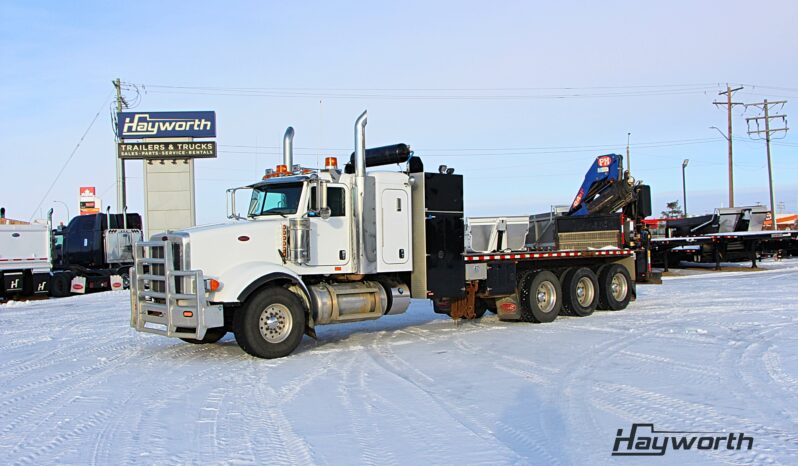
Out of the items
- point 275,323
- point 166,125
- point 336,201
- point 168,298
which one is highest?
point 166,125

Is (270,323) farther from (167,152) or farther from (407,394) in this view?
(167,152)

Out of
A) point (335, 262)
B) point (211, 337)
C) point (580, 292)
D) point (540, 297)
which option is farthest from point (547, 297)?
point (211, 337)

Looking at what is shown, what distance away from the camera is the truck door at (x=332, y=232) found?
10.4 m

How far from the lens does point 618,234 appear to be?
15.4 meters

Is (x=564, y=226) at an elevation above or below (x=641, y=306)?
above

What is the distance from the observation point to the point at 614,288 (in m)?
15.2

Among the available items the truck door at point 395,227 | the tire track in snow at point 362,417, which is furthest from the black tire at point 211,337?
the truck door at point 395,227

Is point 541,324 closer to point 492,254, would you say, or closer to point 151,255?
point 492,254

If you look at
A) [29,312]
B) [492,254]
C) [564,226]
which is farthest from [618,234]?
[29,312]

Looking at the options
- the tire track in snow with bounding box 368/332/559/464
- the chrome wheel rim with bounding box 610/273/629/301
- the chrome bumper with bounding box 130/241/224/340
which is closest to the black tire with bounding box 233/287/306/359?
the chrome bumper with bounding box 130/241/224/340

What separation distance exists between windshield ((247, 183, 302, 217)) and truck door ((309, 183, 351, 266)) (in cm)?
27

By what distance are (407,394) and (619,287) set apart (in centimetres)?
940

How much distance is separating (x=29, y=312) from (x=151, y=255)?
34.2 ft

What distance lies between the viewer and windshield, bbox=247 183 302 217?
34.1 feet
